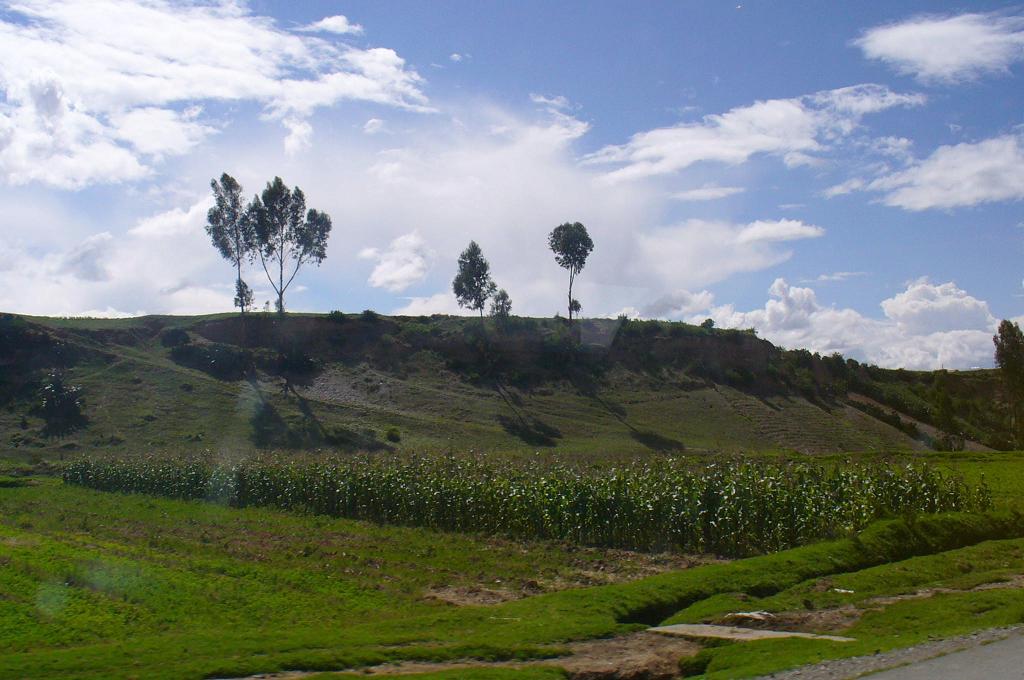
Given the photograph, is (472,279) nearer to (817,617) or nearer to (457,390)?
(457,390)

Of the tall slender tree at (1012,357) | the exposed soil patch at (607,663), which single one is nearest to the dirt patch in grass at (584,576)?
the exposed soil patch at (607,663)

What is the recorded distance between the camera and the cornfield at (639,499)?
19.7 meters

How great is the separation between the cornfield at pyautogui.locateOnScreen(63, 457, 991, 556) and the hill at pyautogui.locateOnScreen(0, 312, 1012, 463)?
20324mm

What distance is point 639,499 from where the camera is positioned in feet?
70.1

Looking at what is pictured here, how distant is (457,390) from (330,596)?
178ft

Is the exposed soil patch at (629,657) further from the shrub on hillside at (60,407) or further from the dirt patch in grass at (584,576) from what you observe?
the shrub on hillside at (60,407)

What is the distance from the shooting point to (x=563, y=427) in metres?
62.2

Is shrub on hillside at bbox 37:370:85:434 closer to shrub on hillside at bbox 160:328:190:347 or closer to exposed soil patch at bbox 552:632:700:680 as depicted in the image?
shrub on hillside at bbox 160:328:190:347

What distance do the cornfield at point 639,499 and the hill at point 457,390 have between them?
2032 centimetres

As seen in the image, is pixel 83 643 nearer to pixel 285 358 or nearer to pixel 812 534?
pixel 812 534

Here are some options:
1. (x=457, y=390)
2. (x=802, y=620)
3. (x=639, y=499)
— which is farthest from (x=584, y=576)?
(x=457, y=390)

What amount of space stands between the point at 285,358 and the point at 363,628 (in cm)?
6164

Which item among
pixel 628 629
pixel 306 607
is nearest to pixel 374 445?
pixel 306 607

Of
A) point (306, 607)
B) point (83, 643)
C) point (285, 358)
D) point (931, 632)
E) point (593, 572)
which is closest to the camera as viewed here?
point (931, 632)
